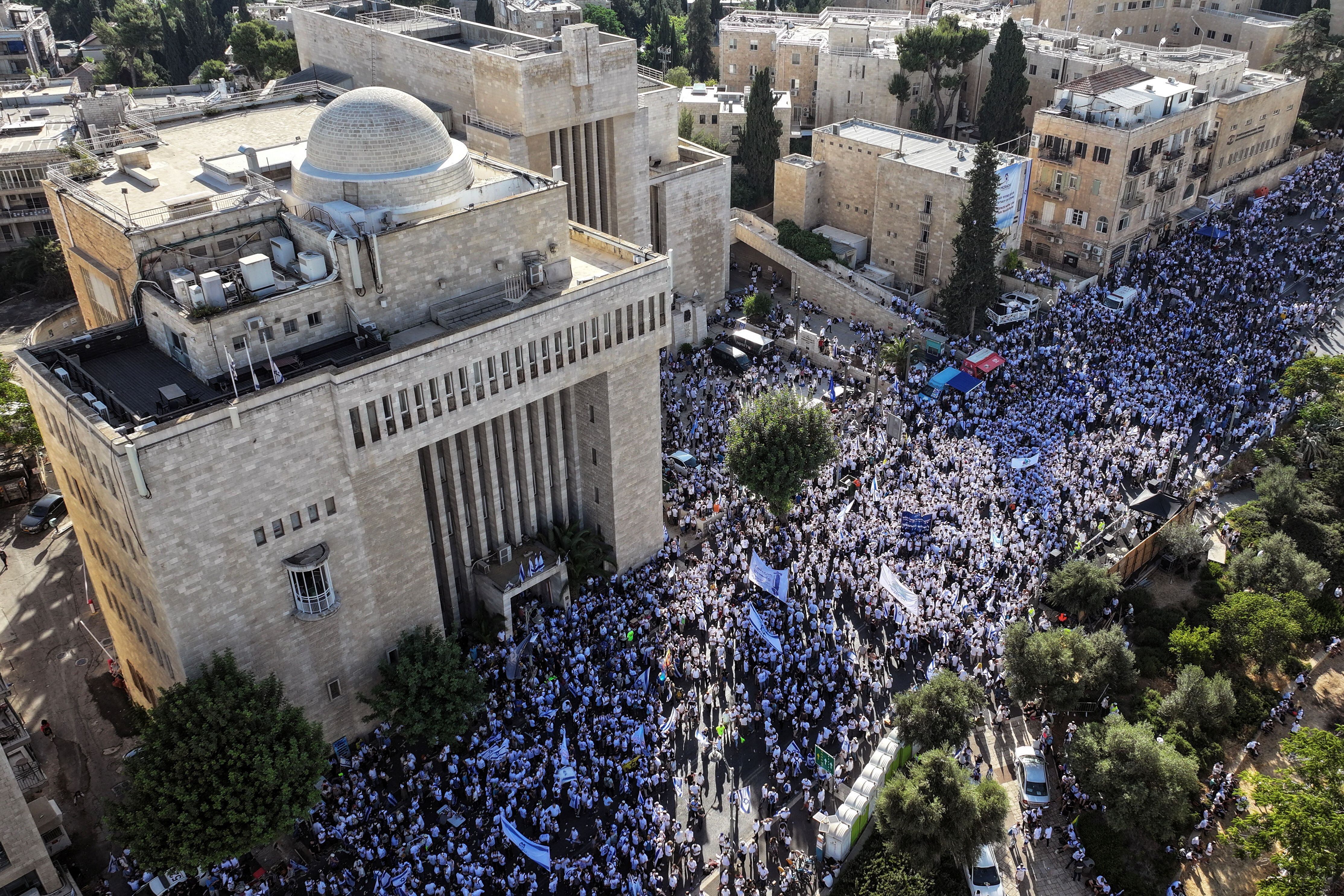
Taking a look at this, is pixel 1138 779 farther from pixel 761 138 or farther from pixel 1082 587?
pixel 761 138

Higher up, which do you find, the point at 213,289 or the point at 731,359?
the point at 213,289

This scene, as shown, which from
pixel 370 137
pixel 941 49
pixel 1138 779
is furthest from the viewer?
pixel 941 49

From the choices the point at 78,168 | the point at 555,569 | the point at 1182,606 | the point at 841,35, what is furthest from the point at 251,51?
the point at 1182,606

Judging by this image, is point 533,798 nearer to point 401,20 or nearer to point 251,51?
point 401,20

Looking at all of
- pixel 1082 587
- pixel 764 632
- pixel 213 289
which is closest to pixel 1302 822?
pixel 1082 587

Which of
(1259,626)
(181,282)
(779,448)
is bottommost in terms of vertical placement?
(1259,626)

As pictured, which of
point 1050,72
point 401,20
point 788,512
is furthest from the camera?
point 1050,72

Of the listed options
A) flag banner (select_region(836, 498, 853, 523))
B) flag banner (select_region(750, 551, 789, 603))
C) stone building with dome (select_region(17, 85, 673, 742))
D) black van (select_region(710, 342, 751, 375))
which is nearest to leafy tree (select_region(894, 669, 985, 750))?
flag banner (select_region(750, 551, 789, 603))
